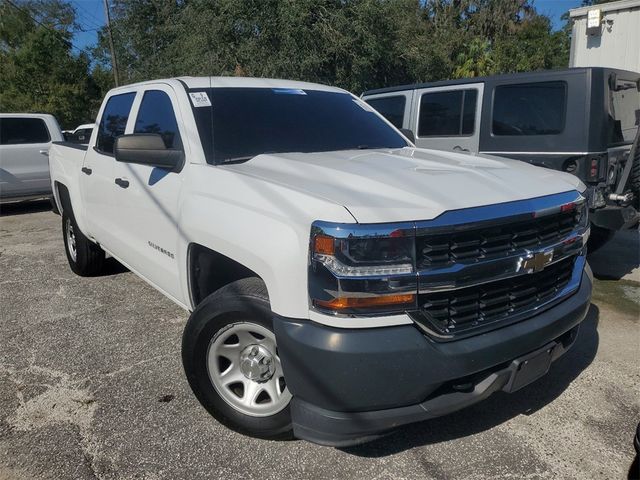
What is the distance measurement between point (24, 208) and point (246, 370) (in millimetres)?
10132

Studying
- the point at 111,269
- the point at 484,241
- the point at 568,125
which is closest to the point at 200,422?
the point at 484,241

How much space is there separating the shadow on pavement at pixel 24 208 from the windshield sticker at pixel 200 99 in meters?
8.52

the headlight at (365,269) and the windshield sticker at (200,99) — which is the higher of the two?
the windshield sticker at (200,99)

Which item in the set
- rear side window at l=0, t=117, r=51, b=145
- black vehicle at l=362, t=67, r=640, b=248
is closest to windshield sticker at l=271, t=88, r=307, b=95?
black vehicle at l=362, t=67, r=640, b=248

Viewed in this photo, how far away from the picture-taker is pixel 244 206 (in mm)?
2586

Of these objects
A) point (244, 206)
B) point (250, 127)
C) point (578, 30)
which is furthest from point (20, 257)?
point (578, 30)

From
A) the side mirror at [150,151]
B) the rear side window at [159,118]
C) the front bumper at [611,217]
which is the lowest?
the front bumper at [611,217]

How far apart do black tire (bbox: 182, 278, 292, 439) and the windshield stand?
91cm

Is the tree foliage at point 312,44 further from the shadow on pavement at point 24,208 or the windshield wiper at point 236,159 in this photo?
the windshield wiper at point 236,159

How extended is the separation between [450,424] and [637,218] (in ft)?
12.1

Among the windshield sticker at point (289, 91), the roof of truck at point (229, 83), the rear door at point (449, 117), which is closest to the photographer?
the roof of truck at point (229, 83)

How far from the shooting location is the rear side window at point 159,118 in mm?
3432

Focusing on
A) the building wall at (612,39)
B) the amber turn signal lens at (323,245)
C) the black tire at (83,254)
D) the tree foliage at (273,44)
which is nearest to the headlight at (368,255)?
the amber turn signal lens at (323,245)

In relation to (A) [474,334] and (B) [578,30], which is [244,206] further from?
(B) [578,30]
